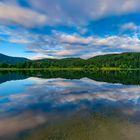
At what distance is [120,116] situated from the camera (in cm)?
1691

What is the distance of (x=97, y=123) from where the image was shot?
14.8 meters

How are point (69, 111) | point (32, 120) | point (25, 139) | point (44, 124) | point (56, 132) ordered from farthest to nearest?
point (69, 111), point (32, 120), point (44, 124), point (56, 132), point (25, 139)

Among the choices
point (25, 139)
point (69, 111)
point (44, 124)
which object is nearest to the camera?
point (25, 139)

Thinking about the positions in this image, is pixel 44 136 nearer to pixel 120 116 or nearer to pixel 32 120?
pixel 32 120

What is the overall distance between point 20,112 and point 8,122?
346 centimetres

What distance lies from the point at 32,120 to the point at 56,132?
155 inches

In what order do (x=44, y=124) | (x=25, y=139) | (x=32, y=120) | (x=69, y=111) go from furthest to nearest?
(x=69, y=111)
(x=32, y=120)
(x=44, y=124)
(x=25, y=139)

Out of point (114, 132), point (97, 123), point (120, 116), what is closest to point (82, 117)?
A: point (97, 123)

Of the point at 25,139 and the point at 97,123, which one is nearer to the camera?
the point at 25,139

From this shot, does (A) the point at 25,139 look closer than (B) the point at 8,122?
Yes

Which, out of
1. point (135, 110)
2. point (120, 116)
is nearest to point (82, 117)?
point (120, 116)

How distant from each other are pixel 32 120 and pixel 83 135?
17.5 ft

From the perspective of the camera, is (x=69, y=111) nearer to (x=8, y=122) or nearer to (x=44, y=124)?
(x=44, y=124)

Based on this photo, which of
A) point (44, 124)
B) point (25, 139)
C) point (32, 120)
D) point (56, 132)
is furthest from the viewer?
point (32, 120)
